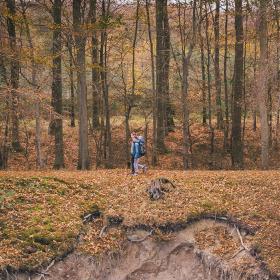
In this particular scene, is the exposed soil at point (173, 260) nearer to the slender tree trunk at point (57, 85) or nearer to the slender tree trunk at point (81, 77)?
the slender tree trunk at point (81, 77)

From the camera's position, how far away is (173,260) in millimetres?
12969

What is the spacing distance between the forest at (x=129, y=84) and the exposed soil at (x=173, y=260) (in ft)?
18.7

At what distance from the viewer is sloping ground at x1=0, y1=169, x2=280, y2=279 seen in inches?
492

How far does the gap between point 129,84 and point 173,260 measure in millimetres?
21338

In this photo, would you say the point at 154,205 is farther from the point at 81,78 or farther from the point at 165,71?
the point at 165,71

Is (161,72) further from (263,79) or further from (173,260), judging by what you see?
(173,260)

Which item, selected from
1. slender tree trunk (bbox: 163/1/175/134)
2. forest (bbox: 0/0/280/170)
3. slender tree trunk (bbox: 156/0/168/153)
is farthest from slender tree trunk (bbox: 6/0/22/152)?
slender tree trunk (bbox: 163/1/175/134)

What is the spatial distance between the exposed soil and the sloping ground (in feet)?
0.29

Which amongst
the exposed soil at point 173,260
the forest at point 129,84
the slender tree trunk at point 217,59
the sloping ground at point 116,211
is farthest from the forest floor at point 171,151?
the exposed soil at point 173,260

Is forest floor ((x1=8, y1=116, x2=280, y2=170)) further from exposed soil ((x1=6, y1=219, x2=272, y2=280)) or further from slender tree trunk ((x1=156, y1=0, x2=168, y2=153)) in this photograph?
exposed soil ((x1=6, y1=219, x2=272, y2=280))

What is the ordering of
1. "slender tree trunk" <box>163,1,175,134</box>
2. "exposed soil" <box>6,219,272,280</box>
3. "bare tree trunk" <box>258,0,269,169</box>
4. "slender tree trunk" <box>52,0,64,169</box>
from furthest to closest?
"slender tree trunk" <box>163,1,175,134</box> < "slender tree trunk" <box>52,0,64,169</box> < "bare tree trunk" <box>258,0,269,169</box> < "exposed soil" <box>6,219,272,280</box>

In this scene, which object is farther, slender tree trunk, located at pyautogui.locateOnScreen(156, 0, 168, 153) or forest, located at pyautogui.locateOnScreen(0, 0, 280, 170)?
slender tree trunk, located at pyautogui.locateOnScreen(156, 0, 168, 153)

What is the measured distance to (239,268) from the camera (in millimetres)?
12211

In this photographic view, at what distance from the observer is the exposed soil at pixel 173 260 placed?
40.1 feet
